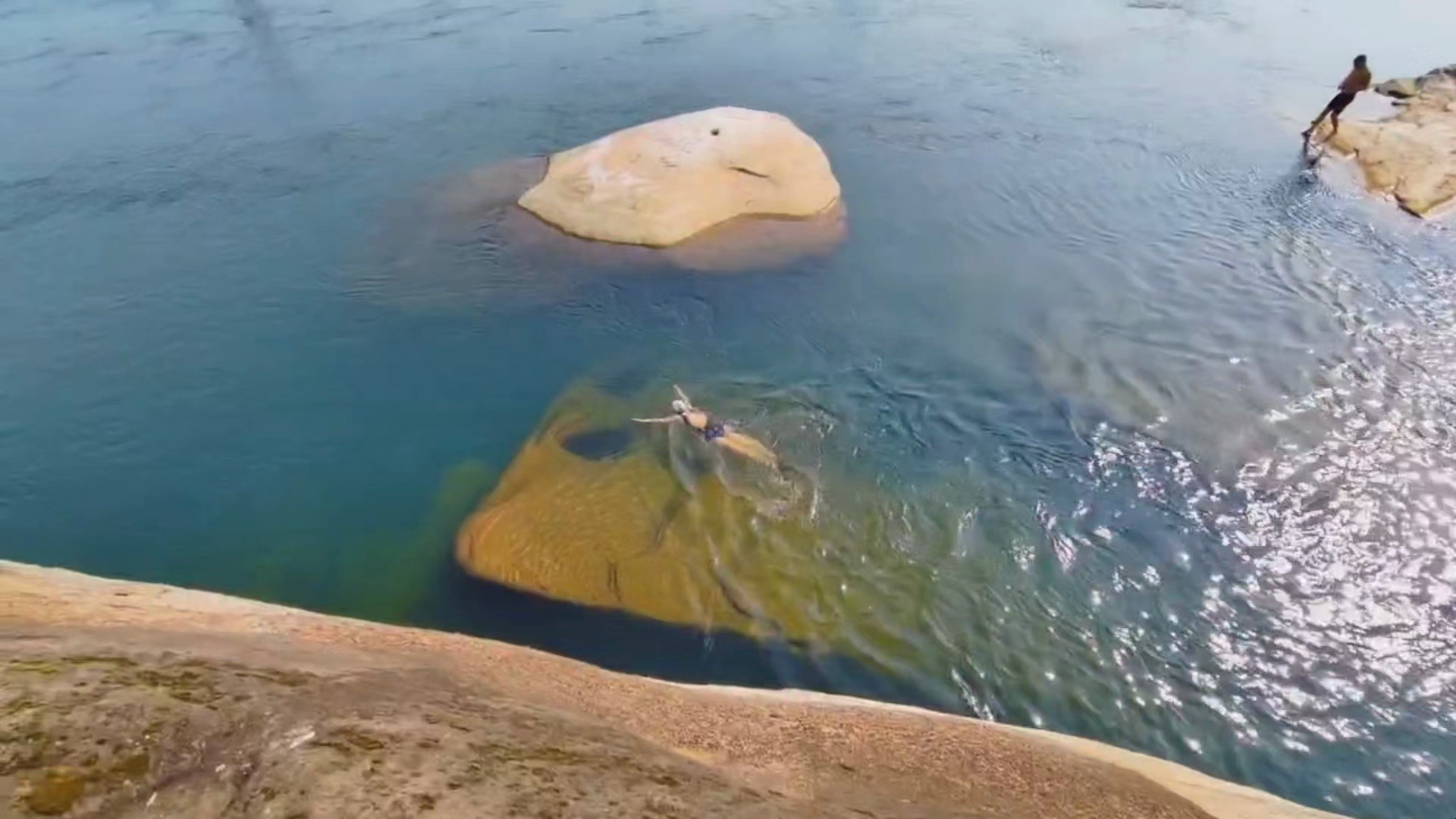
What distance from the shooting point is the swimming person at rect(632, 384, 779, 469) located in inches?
424

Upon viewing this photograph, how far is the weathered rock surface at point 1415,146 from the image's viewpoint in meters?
17.4

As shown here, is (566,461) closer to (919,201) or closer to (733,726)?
(733,726)

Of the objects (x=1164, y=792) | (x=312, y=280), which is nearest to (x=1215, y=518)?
(x=1164, y=792)

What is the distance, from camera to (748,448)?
10.8 m

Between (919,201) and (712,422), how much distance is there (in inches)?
321

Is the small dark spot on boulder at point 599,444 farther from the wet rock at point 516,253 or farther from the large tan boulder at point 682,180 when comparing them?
the large tan boulder at point 682,180

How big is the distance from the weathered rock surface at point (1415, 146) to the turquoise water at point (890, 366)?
97 cm

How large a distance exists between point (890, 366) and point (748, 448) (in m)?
2.93

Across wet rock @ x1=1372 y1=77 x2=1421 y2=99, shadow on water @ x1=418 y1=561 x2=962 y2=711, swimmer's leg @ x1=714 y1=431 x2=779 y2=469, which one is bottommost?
shadow on water @ x1=418 y1=561 x2=962 y2=711

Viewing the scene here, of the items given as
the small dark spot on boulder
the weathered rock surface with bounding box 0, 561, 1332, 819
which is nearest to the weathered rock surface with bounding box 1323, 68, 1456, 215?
the small dark spot on boulder

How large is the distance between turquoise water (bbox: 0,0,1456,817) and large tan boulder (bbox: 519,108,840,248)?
1101 mm

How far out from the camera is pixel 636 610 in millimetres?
8898

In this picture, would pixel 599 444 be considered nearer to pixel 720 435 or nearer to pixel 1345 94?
pixel 720 435

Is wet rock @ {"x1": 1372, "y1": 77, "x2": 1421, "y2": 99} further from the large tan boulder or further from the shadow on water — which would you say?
the shadow on water
